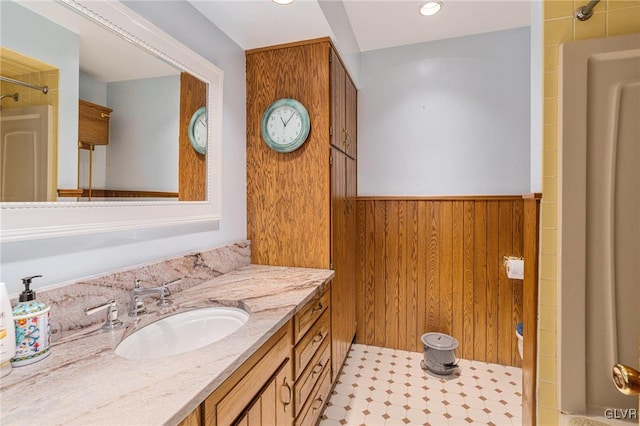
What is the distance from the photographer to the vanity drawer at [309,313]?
4.39 ft

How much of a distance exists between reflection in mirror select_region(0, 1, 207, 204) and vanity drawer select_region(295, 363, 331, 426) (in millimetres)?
1202

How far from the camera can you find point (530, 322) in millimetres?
1222

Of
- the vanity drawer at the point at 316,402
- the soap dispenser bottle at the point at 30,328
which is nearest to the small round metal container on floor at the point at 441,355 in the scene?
the vanity drawer at the point at 316,402

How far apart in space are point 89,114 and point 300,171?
3.58 ft

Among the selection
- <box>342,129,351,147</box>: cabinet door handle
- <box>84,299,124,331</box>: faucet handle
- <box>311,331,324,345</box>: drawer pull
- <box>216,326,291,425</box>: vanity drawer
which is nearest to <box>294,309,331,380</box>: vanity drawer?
<box>311,331,324,345</box>: drawer pull

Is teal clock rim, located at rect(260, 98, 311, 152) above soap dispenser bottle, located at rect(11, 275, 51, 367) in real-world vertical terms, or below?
above

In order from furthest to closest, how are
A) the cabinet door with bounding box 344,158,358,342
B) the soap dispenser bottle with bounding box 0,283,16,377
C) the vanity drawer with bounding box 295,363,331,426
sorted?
the cabinet door with bounding box 344,158,358,342 → the vanity drawer with bounding box 295,363,331,426 → the soap dispenser bottle with bounding box 0,283,16,377

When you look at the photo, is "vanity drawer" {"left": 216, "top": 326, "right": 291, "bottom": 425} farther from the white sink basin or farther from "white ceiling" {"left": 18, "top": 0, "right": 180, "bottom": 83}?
"white ceiling" {"left": 18, "top": 0, "right": 180, "bottom": 83}

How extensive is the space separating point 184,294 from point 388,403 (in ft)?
4.88

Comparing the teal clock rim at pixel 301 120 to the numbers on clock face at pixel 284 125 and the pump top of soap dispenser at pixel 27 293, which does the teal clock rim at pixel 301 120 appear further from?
the pump top of soap dispenser at pixel 27 293

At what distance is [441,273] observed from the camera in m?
2.53

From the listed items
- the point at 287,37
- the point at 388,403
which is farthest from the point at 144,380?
the point at 287,37

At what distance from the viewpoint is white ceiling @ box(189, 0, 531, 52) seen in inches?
62.6

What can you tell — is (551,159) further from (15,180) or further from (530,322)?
(15,180)
